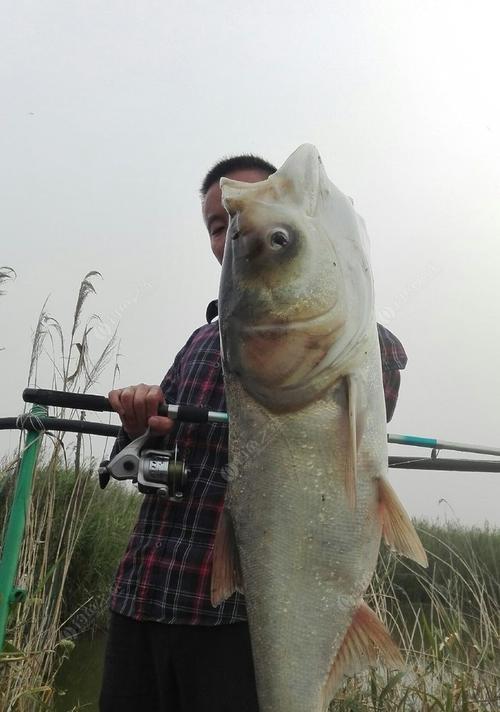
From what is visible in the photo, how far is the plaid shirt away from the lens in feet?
6.99

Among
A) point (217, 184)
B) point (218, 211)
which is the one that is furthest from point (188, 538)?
point (217, 184)

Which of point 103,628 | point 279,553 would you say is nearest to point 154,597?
point 279,553

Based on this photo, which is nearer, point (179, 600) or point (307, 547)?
point (307, 547)

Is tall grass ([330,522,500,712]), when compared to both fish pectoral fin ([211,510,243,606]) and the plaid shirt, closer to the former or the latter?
the plaid shirt

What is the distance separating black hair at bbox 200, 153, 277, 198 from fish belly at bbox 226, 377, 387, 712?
5.42ft

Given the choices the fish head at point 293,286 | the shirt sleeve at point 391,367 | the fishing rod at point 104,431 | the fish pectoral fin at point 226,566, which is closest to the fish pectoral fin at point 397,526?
the fish head at point 293,286

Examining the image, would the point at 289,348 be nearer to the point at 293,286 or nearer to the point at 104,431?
the point at 293,286

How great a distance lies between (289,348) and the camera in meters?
1.68

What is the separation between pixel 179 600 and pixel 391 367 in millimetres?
1114

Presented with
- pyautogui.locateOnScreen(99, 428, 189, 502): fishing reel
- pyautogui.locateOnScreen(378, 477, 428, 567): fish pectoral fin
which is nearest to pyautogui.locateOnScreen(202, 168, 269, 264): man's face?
pyautogui.locateOnScreen(99, 428, 189, 502): fishing reel

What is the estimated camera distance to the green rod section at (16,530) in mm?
2574

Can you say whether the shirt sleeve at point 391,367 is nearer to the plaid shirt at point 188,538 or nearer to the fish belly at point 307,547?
the plaid shirt at point 188,538

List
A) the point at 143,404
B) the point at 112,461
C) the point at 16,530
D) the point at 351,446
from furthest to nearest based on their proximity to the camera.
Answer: the point at 16,530 < the point at 112,461 < the point at 143,404 < the point at 351,446

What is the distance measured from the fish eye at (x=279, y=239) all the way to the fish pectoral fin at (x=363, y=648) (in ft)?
3.28
